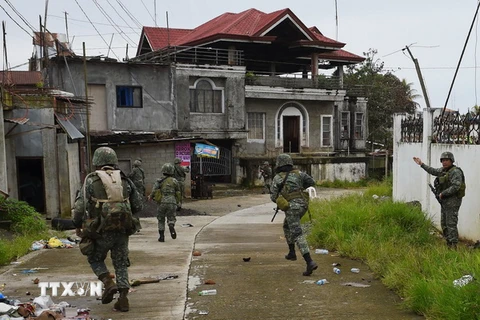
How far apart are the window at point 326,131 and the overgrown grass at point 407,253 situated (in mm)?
16939

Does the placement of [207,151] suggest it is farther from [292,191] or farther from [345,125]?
[292,191]

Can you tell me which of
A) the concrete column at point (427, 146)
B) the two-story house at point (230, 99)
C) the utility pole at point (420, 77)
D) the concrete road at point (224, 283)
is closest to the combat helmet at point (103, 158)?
the concrete road at point (224, 283)

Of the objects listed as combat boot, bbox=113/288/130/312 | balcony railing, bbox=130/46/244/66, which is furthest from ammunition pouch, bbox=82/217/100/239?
balcony railing, bbox=130/46/244/66

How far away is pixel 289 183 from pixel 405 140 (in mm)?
6261

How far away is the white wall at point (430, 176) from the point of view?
29.7 feet

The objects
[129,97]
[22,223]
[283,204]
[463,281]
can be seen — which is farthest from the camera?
[129,97]

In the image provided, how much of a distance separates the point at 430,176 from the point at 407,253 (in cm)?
465

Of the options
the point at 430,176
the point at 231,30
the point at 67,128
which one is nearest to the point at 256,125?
→ the point at 231,30

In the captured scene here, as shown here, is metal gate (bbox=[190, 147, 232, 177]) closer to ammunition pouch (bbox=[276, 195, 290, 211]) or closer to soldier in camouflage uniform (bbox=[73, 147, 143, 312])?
ammunition pouch (bbox=[276, 195, 290, 211])

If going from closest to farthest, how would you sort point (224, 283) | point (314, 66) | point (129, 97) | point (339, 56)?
point (224, 283)
point (129, 97)
point (314, 66)
point (339, 56)

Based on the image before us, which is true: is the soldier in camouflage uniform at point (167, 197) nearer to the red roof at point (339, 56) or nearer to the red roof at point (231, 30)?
the red roof at point (231, 30)

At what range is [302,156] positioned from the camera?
2705cm

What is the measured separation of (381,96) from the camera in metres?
32.9

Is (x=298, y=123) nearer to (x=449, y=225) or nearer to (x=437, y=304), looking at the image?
(x=449, y=225)
